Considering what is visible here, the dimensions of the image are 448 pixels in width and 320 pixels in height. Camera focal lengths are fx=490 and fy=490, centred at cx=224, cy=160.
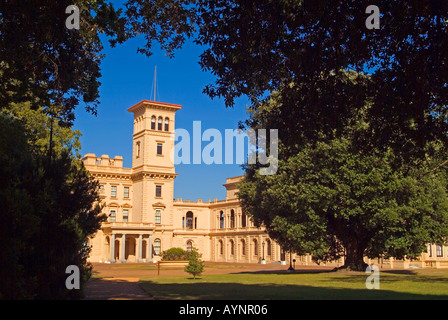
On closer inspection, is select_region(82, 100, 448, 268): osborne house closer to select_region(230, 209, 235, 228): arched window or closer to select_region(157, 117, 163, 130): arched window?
select_region(157, 117, 163, 130): arched window

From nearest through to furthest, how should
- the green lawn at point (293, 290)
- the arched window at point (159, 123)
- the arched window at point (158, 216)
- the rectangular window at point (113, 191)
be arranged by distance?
the green lawn at point (293, 290) → the arched window at point (158, 216) → the rectangular window at point (113, 191) → the arched window at point (159, 123)

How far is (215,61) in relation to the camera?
38.1 ft

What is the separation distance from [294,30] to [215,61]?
196cm

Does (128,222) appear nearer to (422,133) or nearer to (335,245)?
(335,245)

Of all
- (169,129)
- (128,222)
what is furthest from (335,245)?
(169,129)

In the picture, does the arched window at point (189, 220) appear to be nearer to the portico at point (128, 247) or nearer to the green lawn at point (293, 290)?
the portico at point (128, 247)

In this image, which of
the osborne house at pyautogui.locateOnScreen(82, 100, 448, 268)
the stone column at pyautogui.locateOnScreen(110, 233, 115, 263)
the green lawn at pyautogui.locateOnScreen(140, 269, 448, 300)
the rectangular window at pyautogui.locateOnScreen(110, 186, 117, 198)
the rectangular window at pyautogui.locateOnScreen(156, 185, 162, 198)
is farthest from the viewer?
the rectangular window at pyautogui.locateOnScreen(110, 186, 117, 198)

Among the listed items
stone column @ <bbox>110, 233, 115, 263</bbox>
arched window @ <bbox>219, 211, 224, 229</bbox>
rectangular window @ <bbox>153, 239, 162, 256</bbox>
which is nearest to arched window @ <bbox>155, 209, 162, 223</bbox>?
rectangular window @ <bbox>153, 239, 162, 256</bbox>

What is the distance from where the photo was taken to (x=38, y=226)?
11531 millimetres

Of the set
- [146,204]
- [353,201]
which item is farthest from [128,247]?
[353,201]

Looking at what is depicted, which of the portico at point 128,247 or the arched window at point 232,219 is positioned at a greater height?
the arched window at point 232,219

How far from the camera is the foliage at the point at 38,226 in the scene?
10.5 m

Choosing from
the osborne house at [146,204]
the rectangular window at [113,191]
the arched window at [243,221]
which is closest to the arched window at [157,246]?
the osborne house at [146,204]

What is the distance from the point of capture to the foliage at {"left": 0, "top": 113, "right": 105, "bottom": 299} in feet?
34.6
